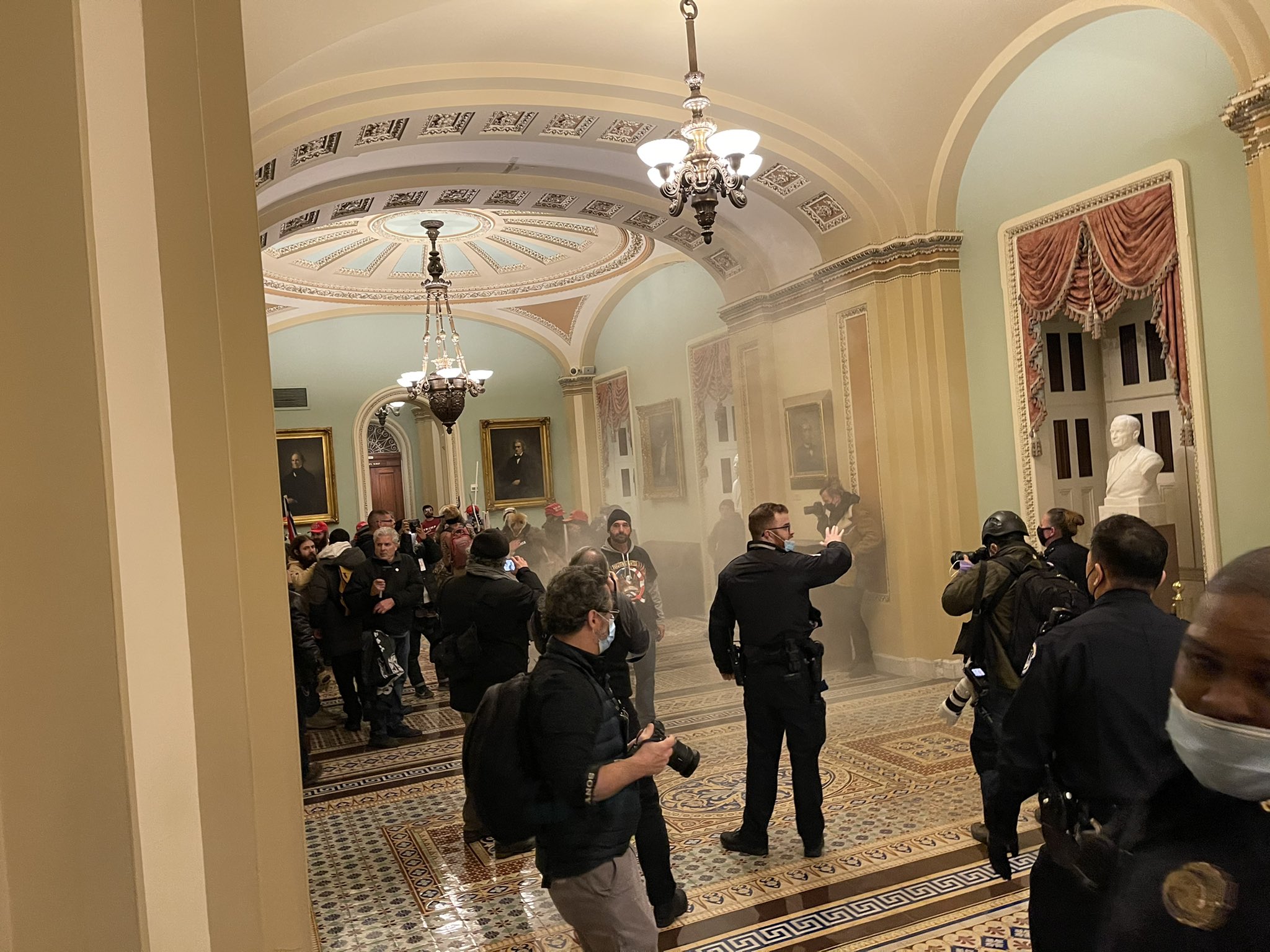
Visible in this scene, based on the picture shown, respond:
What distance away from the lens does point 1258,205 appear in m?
5.27

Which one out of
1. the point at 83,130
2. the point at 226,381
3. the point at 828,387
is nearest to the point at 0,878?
the point at 83,130

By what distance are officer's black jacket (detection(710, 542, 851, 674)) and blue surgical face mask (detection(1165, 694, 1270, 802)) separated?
3.04m

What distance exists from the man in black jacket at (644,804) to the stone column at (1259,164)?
3964mm

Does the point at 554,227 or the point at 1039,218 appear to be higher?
the point at 554,227

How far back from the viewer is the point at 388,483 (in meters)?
20.2

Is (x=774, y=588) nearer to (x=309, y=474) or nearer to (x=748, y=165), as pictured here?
(x=748, y=165)

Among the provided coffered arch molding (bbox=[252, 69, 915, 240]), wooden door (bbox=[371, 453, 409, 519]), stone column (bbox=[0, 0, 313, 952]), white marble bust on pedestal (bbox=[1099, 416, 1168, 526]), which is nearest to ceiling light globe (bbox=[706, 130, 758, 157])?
coffered arch molding (bbox=[252, 69, 915, 240])

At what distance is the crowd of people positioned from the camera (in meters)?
1.26

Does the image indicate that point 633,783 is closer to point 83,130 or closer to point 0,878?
point 0,878

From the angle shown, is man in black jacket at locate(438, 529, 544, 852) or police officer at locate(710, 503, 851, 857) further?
man in black jacket at locate(438, 529, 544, 852)

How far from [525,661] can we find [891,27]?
5235mm

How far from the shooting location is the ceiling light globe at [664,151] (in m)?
5.82

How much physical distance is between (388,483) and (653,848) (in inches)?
684

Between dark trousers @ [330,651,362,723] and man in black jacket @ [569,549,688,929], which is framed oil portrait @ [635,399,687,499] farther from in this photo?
man in black jacket @ [569,549,688,929]
